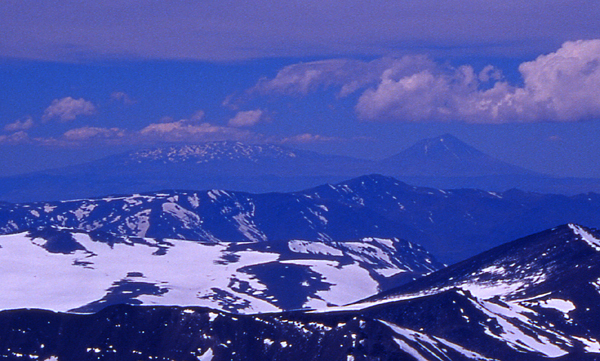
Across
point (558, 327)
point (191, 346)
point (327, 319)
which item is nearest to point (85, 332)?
point (191, 346)

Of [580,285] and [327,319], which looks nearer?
[327,319]

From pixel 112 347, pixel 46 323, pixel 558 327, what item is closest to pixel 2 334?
pixel 46 323

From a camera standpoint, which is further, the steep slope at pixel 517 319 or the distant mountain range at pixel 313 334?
the steep slope at pixel 517 319

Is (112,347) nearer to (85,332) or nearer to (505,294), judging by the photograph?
(85,332)

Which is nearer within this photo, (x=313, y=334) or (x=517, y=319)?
(x=313, y=334)

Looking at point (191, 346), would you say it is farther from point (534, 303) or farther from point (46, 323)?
point (534, 303)

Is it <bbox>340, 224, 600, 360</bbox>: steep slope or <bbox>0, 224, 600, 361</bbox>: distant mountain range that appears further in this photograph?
<bbox>340, 224, 600, 360</bbox>: steep slope

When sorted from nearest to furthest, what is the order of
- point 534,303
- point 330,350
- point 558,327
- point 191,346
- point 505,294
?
point 330,350 < point 191,346 < point 558,327 < point 534,303 < point 505,294

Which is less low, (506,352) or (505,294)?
(505,294)

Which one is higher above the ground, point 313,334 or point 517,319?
point 517,319

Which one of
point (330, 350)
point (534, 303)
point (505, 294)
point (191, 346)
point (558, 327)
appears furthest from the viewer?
point (505, 294)
